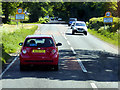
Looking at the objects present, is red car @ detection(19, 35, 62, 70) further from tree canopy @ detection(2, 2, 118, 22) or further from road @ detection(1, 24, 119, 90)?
tree canopy @ detection(2, 2, 118, 22)

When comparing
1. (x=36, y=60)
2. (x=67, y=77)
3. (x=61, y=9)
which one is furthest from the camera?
(x=61, y=9)

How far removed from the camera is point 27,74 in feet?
41.7

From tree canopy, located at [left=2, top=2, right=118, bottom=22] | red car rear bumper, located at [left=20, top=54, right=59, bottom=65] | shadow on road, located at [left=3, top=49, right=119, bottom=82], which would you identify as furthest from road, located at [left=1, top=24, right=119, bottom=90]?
tree canopy, located at [left=2, top=2, right=118, bottom=22]

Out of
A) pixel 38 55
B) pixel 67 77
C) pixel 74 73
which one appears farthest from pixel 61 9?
pixel 67 77

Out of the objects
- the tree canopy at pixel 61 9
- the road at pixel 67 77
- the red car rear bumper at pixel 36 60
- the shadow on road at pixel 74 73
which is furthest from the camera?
→ the tree canopy at pixel 61 9

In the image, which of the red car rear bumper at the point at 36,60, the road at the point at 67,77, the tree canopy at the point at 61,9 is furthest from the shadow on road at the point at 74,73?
the tree canopy at the point at 61,9

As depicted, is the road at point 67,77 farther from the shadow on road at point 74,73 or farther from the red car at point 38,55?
the red car at point 38,55

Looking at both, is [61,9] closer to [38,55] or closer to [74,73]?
[38,55]

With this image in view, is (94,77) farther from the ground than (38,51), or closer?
closer

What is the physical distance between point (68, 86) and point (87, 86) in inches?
25.3

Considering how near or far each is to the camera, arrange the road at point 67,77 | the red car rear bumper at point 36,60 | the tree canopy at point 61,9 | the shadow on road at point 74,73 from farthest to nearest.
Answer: the tree canopy at point 61,9
the red car rear bumper at point 36,60
the shadow on road at point 74,73
the road at point 67,77

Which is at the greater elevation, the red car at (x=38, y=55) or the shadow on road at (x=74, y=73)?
the red car at (x=38, y=55)

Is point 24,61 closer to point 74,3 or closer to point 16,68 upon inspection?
point 16,68

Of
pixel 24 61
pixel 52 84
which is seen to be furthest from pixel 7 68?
pixel 52 84
